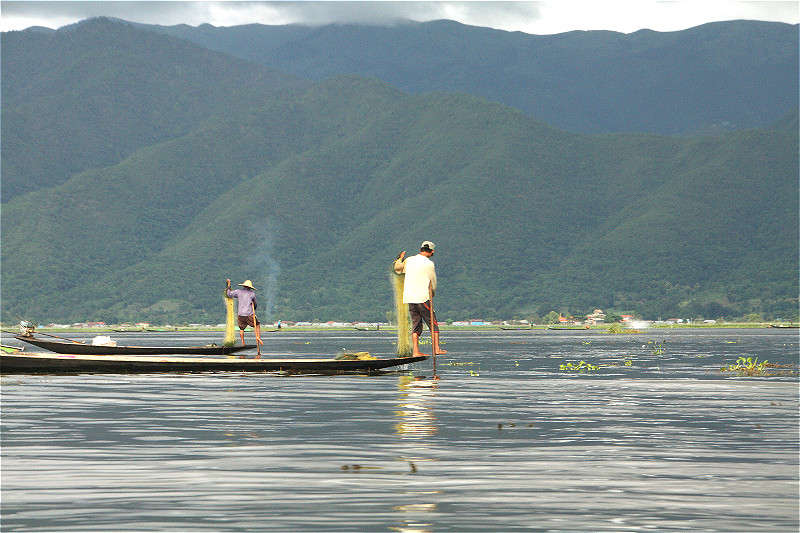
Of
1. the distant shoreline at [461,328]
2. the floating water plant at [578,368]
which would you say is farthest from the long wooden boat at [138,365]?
the distant shoreline at [461,328]

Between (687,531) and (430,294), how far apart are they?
20369 mm

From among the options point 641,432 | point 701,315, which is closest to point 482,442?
point 641,432

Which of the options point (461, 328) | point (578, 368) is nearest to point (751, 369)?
point (578, 368)

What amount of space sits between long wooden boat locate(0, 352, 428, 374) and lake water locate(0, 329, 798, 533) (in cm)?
586

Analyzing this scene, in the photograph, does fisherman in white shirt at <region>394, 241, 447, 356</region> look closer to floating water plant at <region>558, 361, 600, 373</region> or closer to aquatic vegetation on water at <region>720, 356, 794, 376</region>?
floating water plant at <region>558, 361, 600, 373</region>

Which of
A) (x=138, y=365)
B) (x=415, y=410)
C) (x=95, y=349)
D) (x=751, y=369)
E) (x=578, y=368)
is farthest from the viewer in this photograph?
(x=95, y=349)

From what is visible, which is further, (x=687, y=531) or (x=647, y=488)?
(x=647, y=488)

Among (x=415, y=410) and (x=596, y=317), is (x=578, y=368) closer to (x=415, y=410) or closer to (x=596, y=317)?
(x=415, y=410)

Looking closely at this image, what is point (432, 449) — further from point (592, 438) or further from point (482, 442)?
point (592, 438)

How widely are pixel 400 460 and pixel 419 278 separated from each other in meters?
16.1

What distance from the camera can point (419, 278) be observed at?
31.3 meters

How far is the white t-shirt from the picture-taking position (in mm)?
31297

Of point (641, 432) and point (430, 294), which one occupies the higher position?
point (430, 294)

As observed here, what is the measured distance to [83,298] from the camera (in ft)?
655
